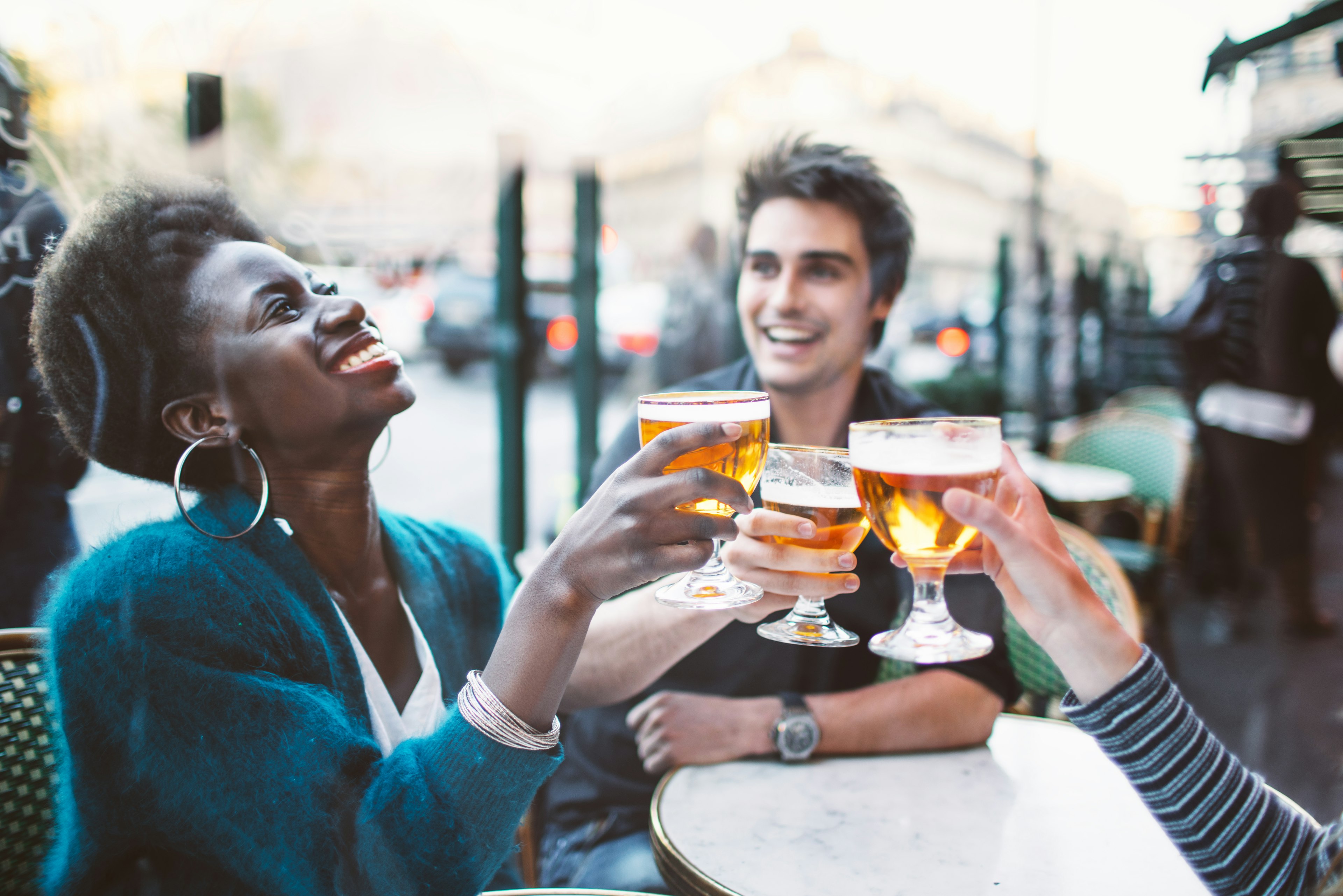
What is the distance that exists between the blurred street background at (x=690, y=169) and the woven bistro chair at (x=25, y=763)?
17 cm

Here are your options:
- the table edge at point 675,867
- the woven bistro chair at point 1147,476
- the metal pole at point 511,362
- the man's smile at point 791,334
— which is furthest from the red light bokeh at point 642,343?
the table edge at point 675,867

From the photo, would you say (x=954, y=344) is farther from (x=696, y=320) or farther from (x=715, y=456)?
(x=715, y=456)

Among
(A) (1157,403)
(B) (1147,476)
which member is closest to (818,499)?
(B) (1147,476)

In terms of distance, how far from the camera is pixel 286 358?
0.94 m

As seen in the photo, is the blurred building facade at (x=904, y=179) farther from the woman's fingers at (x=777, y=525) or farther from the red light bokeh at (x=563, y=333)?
the woman's fingers at (x=777, y=525)

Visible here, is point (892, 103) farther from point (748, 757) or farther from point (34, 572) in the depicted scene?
point (34, 572)

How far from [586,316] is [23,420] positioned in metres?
2.92

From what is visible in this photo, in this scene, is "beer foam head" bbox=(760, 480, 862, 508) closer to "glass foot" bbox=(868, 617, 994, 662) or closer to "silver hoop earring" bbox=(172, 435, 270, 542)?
"glass foot" bbox=(868, 617, 994, 662)

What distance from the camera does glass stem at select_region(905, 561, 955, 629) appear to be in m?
1.01

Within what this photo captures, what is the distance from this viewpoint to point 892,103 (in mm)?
3262

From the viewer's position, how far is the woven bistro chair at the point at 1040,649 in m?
1.63

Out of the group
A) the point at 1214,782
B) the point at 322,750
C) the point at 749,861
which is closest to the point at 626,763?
the point at 749,861

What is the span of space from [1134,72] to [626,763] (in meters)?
2.70

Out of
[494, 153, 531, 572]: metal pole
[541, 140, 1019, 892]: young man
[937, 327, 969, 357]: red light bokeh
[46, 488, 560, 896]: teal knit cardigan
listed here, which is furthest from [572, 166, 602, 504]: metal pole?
[937, 327, 969, 357]: red light bokeh
